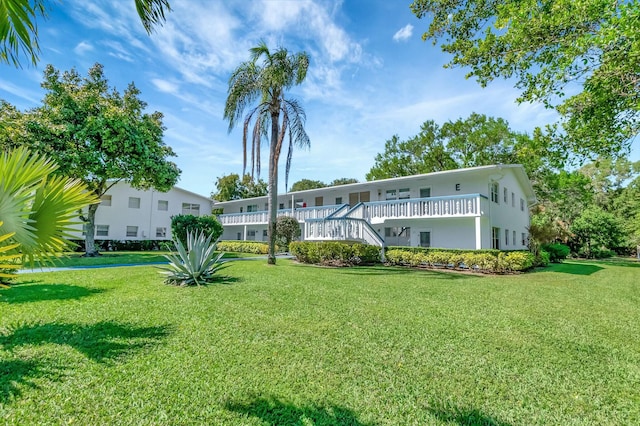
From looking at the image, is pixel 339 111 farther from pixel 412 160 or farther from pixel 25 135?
pixel 412 160

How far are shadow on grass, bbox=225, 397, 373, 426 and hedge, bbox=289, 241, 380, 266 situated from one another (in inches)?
519

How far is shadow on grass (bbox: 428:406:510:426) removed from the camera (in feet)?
9.15

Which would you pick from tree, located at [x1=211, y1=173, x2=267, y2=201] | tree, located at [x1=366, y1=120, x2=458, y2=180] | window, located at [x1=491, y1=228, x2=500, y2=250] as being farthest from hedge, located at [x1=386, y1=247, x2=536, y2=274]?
tree, located at [x1=211, y1=173, x2=267, y2=201]

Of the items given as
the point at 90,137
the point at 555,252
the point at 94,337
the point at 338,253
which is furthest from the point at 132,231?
the point at 555,252

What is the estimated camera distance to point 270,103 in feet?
47.3

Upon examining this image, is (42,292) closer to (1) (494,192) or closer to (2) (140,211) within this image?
(1) (494,192)

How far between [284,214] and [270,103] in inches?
496

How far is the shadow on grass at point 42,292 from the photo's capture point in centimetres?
666

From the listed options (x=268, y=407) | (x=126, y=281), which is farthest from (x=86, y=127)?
(x=268, y=407)

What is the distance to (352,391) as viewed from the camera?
3262 mm

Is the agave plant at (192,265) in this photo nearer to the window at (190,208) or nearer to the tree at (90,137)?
the tree at (90,137)

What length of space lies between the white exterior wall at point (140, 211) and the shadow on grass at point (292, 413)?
3035 centimetres

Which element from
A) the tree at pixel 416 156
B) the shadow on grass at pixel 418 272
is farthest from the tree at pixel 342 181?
the shadow on grass at pixel 418 272

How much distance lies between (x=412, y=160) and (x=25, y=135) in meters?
34.0
